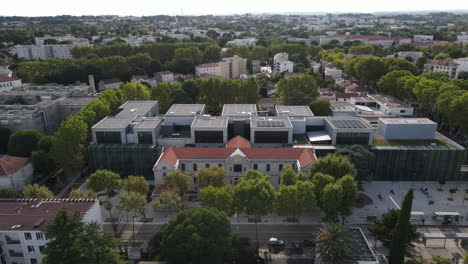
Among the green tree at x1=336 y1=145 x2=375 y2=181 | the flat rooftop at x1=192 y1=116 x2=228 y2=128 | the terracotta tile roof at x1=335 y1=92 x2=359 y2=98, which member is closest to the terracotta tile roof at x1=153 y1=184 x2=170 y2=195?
the flat rooftop at x1=192 y1=116 x2=228 y2=128

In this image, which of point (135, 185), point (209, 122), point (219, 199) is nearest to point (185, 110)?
point (209, 122)

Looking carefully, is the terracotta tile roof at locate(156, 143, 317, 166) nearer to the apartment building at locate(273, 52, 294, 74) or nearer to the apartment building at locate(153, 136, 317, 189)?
the apartment building at locate(153, 136, 317, 189)

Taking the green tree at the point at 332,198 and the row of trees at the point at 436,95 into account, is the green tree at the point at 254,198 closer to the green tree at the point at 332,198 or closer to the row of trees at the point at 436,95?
the green tree at the point at 332,198

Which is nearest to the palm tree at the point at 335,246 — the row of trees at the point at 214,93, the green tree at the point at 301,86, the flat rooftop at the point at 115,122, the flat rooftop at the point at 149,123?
the flat rooftop at the point at 149,123

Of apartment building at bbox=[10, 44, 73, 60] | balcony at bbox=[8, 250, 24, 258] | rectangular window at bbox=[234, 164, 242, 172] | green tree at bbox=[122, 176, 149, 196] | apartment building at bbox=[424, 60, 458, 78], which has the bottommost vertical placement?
balcony at bbox=[8, 250, 24, 258]

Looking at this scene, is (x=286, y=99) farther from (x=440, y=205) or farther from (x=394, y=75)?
(x=440, y=205)

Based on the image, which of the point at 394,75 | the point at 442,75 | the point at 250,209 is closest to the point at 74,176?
the point at 250,209
